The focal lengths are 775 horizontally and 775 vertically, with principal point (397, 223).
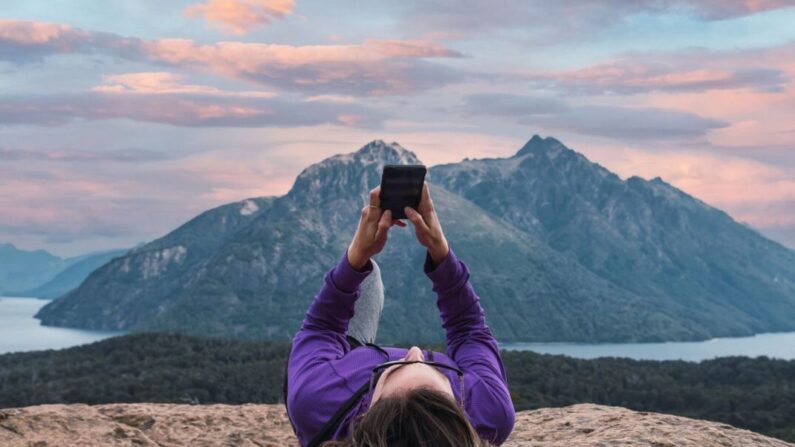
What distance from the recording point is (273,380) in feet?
415

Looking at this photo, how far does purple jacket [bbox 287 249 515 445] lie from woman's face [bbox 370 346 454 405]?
20cm

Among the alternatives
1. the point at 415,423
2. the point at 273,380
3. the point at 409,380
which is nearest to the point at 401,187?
the point at 409,380

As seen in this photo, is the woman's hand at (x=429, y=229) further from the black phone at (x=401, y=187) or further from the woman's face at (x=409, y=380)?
the woman's face at (x=409, y=380)

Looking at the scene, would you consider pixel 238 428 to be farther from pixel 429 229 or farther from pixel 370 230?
pixel 429 229

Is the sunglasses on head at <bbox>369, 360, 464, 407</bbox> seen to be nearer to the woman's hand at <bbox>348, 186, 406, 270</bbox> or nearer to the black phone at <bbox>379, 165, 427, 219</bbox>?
the woman's hand at <bbox>348, 186, 406, 270</bbox>

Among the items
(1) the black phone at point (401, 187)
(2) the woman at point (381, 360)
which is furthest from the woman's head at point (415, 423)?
(1) the black phone at point (401, 187)

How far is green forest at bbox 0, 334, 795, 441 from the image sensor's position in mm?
110562

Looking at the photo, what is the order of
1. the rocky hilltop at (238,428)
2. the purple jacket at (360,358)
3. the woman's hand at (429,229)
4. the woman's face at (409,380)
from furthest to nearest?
1. the rocky hilltop at (238,428)
2. the woman's hand at (429,229)
3. the purple jacket at (360,358)
4. the woman's face at (409,380)

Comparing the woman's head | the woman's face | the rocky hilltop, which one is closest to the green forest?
the rocky hilltop

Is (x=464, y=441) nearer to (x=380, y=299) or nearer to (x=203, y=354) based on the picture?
(x=380, y=299)

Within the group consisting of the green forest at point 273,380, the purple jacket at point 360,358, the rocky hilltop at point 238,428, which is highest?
the purple jacket at point 360,358

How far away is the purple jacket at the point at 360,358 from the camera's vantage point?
12.8 ft

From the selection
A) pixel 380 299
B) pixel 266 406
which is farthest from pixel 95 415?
pixel 380 299

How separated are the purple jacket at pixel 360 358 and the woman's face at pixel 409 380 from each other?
202mm
